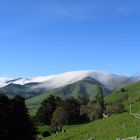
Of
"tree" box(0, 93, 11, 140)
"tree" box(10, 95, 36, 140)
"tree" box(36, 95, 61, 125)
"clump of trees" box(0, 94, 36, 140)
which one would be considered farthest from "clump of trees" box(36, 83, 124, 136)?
"tree" box(0, 93, 11, 140)

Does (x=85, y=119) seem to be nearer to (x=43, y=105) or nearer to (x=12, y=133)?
(x=43, y=105)

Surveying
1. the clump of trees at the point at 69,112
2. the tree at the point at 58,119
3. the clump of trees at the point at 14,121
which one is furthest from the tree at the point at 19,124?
the tree at the point at 58,119

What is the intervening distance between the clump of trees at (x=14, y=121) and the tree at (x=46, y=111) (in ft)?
322

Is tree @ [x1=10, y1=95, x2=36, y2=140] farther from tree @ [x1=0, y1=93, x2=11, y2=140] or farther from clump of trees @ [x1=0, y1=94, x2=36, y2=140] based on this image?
tree @ [x1=0, y1=93, x2=11, y2=140]

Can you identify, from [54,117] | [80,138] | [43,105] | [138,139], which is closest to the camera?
[138,139]

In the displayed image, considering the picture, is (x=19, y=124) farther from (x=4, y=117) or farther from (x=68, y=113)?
(x=68, y=113)

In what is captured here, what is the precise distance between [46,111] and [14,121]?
104 metres

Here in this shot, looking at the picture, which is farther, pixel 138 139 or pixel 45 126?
pixel 45 126

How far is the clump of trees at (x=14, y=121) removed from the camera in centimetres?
7038

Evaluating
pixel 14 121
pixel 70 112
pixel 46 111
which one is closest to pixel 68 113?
pixel 70 112

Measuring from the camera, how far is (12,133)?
72000 millimetres

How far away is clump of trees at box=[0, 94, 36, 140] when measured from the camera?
231 ft

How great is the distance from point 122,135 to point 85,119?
104 m

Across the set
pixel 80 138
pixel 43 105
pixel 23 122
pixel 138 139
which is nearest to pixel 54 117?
pixel 43 105
